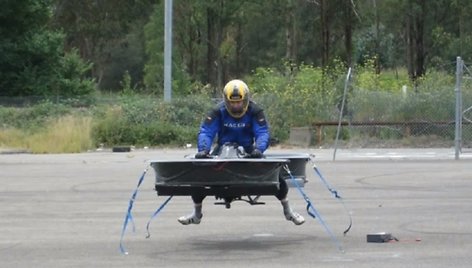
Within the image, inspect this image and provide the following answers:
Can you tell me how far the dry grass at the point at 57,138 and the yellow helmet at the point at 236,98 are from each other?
74.2 ft

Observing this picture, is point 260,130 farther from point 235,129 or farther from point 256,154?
point 256,154

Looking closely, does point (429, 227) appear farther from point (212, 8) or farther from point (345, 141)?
point (212, 8)

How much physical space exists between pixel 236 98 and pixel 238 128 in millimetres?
418

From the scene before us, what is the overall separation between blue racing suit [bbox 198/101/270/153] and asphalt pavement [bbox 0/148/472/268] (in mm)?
1077

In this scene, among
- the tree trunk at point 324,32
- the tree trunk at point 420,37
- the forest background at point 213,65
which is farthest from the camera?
the tree trunk at point 420,37

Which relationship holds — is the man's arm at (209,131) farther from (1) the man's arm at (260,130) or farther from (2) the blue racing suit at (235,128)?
(1) the man's arm at (260,130)

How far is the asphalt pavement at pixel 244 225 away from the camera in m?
10.7

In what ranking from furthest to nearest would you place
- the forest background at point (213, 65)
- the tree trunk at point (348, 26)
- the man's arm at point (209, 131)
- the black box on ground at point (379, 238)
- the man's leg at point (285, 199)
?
the tree trunk at point (348, 26), the forest background at point (213, 65), the man's arm at point (209, 131), the black box on ground at point (379, 238), the man's leg at point (285, 199)

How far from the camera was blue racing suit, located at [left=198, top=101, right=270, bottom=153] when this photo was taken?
461 inches

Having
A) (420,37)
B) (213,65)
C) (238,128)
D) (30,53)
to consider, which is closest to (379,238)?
(238,128)

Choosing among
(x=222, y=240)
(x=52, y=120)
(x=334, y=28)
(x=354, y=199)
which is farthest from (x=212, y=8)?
(x=222, y=240)

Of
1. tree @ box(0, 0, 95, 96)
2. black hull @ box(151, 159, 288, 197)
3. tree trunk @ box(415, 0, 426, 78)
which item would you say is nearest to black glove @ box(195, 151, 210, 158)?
black hull @ box(151, 159, 288, 197)

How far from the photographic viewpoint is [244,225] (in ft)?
43.7

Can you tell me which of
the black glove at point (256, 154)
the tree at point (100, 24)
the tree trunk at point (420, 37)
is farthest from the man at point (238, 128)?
the tree at point (100, 24)
